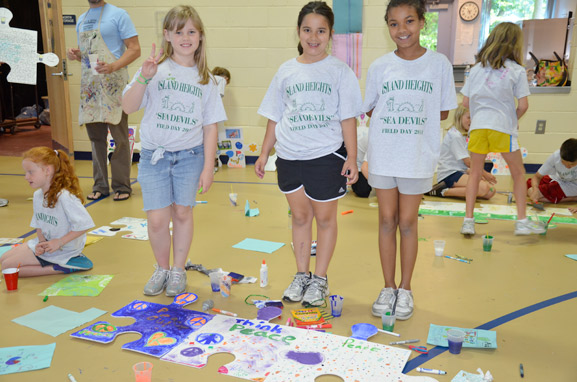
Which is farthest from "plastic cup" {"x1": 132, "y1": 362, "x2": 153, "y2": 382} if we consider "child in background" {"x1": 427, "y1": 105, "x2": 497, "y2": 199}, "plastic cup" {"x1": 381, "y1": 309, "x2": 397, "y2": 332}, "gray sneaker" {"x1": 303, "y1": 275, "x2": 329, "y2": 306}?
"child in background" {"x1": 427, "y1": 105, "x2": 497, "y2": 199}

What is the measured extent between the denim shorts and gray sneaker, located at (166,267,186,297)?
1.17 feet

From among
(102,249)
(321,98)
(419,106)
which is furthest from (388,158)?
(102,249)

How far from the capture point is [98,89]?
426cm

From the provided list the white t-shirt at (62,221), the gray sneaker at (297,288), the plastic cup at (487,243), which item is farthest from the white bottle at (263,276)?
the plastic cup at (487,243)

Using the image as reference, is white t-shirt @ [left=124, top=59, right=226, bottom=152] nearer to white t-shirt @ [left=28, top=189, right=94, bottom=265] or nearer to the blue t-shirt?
white t-shirt @ [left=28, top=189, right=94, bottom=265]

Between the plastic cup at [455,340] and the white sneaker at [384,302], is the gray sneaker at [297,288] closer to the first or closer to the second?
the white sneaker at [384,302]

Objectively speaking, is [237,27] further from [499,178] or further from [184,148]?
[184,148]

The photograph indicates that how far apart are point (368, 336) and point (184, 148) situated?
1221 mm

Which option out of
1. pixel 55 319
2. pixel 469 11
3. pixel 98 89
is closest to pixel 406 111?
pixel 55 319

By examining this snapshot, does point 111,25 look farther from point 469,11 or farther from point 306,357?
point 469,11

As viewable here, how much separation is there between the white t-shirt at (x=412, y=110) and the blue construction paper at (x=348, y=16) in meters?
3.75

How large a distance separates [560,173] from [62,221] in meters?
3.96

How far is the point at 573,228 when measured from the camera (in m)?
3.78

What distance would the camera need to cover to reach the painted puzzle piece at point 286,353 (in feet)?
6.16
